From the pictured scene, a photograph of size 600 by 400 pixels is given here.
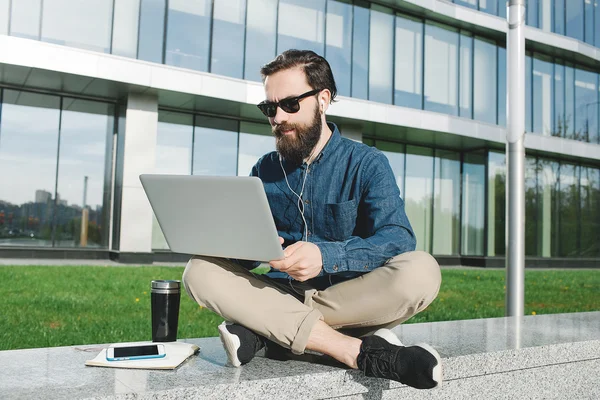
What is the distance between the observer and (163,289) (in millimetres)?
3084

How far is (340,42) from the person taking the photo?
20.5 m

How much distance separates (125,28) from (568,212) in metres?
19.4

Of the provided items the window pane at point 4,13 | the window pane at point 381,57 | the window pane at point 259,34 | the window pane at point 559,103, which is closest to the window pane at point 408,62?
the window pane at point 381,57

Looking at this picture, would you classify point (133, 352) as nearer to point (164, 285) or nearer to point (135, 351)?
point (135, 351)

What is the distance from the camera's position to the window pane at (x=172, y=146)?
18109mm

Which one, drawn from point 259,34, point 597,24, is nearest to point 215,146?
point 259,34

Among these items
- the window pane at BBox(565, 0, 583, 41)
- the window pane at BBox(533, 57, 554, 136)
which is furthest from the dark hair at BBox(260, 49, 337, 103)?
the window pane at BBox(565, 0, 583, 41)

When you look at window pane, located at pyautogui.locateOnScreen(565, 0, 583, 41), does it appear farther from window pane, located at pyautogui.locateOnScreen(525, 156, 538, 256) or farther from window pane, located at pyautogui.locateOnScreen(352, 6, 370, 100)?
window pane, located at pyautogui.locateOnScreen(352, 6, 370, 100)

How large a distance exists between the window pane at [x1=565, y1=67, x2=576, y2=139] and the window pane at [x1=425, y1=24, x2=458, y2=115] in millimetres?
6206

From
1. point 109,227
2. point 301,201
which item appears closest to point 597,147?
point 109,227

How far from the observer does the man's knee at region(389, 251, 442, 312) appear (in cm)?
258

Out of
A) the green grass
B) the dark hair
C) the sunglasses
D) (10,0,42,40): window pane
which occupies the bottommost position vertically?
the green grass

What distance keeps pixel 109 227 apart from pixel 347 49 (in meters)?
9.87

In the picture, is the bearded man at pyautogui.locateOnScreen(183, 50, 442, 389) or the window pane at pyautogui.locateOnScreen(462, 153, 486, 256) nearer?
the bearded man at pyautogui.locateOnScreen(183, 50, 442, 389)
